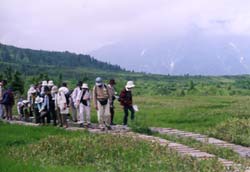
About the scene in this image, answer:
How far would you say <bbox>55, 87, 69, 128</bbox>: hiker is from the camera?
792 inches

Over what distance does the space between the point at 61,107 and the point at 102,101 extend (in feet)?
5.59

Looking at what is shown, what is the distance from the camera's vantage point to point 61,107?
2017cm

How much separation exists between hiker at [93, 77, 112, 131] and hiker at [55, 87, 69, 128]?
1.29 m

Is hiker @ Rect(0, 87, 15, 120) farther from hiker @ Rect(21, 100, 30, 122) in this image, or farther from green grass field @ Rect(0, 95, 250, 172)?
green grass field @ Rect(0, 95, 250, 172)

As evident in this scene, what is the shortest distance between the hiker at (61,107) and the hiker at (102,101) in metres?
1.29

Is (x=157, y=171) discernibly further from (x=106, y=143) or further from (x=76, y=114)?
(x=76, y=114)

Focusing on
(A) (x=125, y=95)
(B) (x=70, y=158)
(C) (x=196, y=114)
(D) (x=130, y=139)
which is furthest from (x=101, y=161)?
(C) (x=196, y=114)

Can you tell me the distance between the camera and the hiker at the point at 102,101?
19.5 meters

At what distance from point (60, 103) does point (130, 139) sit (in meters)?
6.24

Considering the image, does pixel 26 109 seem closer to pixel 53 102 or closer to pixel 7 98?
pixel 7 98

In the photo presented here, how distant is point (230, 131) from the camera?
18.8 metres

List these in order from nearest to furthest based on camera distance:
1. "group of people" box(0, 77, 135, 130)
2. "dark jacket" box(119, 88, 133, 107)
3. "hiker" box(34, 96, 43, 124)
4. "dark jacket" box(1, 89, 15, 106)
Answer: "group of people" box(0, 77, 135, 130) < "dark jacket" box(119, 88, 133, 107) < "hiker" box(34, 96, 43, 124) < "dark jacket" box(1, 89, 15, 106)

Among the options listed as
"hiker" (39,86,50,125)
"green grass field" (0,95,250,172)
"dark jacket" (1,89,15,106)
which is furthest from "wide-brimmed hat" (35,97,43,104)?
"green grass field" (0,95,250,172)

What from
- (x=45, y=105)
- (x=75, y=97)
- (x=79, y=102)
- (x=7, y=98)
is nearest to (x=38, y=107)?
(x=45, y=105)
